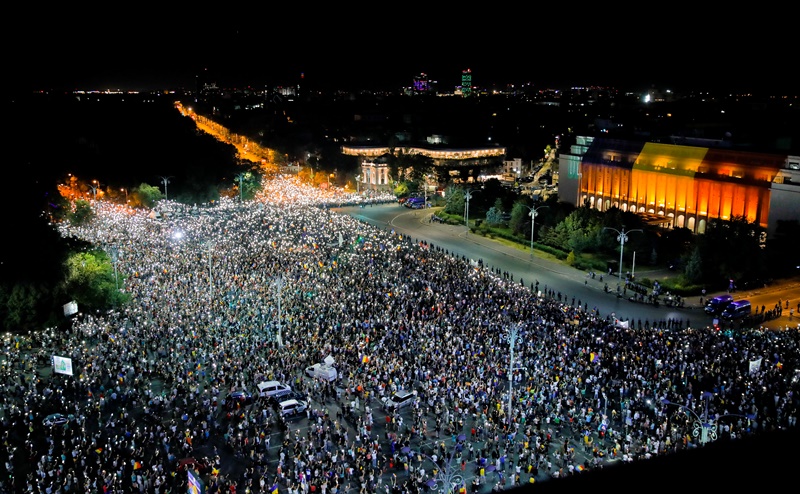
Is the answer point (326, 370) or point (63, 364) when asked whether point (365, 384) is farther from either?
point (63, 364)

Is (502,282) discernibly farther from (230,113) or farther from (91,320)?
(230,113)

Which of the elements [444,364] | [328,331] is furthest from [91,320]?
[444,364]

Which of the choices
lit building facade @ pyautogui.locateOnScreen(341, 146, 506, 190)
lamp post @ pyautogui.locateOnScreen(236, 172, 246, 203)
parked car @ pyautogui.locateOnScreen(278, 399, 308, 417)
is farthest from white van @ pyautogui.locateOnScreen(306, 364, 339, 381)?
lit building facade @ pyautogui.locateOnScreen(341, 146, 506, 190)

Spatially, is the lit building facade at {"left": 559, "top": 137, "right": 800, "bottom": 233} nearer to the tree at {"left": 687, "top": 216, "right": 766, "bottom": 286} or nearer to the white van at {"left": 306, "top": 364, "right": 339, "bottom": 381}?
the tree at {"left": 687, "top": 216, "right": 766, "bottom": 286}

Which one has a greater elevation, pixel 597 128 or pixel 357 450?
pixel 597 128

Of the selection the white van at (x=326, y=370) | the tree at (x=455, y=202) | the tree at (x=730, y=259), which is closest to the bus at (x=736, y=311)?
the tree at (x=730, y=259)

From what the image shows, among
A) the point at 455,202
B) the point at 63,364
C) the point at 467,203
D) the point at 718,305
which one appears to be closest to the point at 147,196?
the point at 455,202
